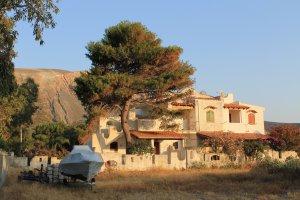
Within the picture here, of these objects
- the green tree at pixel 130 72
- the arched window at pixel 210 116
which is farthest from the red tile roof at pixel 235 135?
the green tree at pixel 130 72

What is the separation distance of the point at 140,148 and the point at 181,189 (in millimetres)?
15650

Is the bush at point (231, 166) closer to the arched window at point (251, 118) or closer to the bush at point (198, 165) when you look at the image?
the bush at point (198, 165)

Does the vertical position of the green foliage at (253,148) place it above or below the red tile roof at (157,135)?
below

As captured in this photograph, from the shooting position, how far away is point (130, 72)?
4044 centimetres

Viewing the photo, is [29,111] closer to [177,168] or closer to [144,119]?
[144,119]

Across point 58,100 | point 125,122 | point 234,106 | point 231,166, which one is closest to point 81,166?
point 125,122

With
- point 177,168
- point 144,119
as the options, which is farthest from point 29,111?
point 177,168

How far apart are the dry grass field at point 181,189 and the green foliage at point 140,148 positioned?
10.6 m

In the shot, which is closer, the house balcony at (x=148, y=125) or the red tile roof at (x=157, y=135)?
the red tile roof at (x=157, y=135)

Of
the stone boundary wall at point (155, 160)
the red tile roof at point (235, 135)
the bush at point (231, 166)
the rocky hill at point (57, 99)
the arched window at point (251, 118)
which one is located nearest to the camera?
the stone boundary wall at point (155, 160)

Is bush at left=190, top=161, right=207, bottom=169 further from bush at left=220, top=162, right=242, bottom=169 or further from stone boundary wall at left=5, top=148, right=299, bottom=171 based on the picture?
bush at left=220, top=162, right=242, bottom=169

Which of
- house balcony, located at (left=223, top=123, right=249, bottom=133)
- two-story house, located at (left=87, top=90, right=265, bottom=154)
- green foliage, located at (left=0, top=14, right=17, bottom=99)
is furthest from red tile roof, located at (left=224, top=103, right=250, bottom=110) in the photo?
green foliage, located at (left=0, top=14, right=17, bottom=99)

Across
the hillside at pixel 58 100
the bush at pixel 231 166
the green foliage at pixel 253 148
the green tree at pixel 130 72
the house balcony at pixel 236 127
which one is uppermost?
the hillside at pixel 58 100

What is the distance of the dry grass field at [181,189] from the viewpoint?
18641 millimetres
